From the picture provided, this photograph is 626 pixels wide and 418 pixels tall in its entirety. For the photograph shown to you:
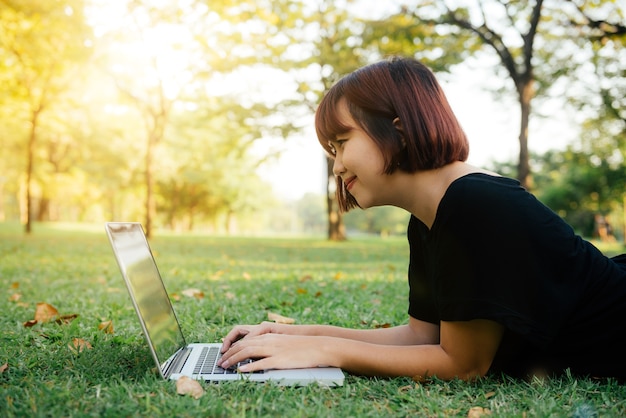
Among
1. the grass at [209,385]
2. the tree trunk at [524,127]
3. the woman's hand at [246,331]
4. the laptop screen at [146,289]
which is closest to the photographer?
the grass at [209,385]

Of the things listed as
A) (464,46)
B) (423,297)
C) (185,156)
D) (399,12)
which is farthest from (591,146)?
(423,297)

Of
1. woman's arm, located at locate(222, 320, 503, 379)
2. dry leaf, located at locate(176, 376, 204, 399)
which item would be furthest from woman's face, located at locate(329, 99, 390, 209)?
dry leaf, located at locate(176, 376, 204, 399)

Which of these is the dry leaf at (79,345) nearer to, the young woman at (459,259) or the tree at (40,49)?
the young woman at (459,259)

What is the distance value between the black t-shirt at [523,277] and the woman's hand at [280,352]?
517 mm

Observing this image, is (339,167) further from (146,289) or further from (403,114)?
(146,289)

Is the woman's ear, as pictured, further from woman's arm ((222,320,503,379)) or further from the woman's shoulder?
woman's arm ((222,320,503,379))

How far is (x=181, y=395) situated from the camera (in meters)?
1.89

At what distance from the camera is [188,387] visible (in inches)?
75.8

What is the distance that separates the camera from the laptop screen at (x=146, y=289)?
1.92m

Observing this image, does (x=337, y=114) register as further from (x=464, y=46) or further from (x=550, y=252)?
(x=464, y=46)

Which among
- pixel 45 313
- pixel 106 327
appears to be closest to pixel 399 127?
pixel 106 327

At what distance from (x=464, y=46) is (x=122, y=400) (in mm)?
14703

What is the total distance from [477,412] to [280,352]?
0.75 m

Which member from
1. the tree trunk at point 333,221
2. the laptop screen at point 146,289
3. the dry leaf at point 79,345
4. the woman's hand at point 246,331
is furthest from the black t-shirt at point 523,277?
the tree trunk at point 333,221
